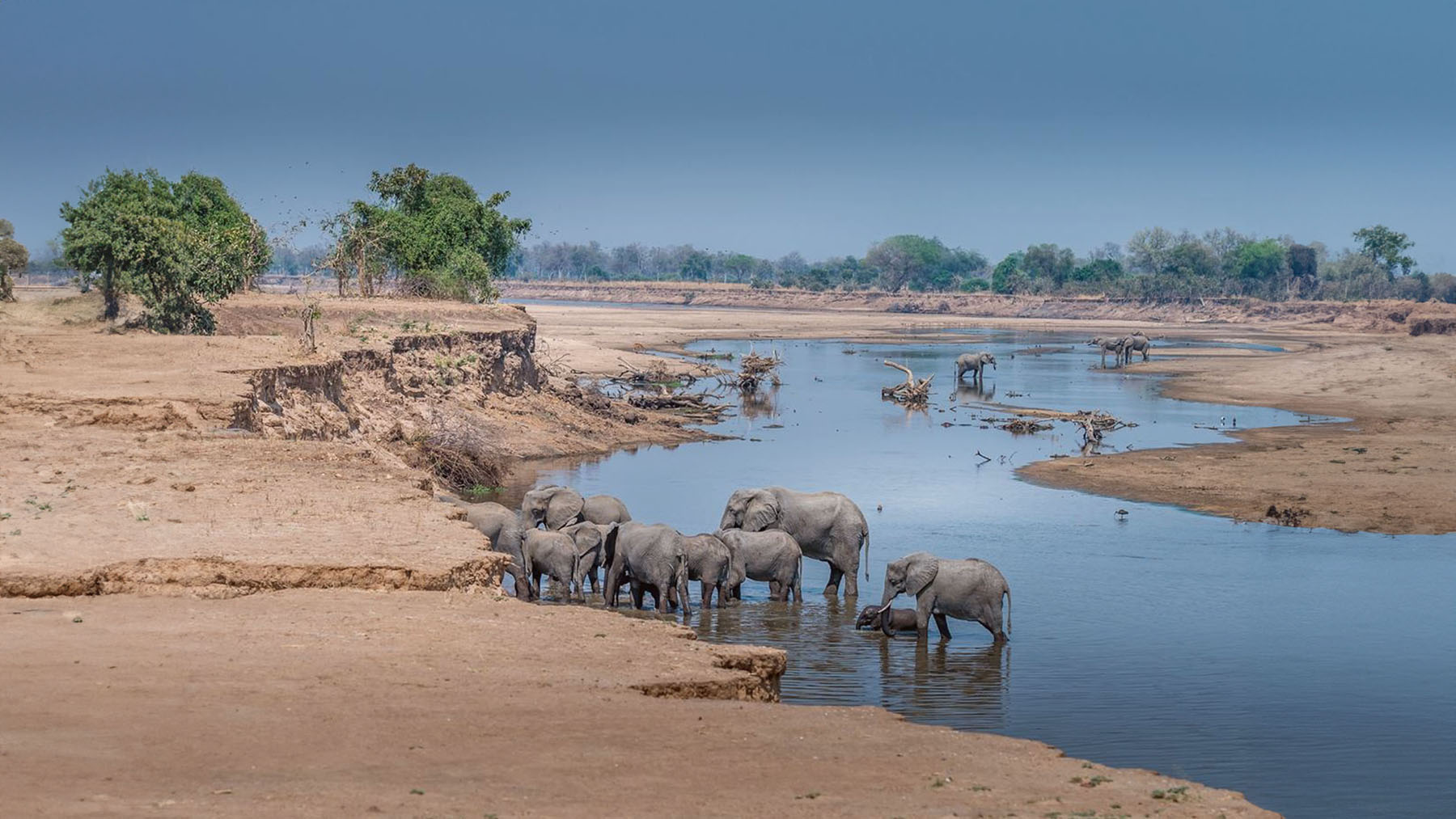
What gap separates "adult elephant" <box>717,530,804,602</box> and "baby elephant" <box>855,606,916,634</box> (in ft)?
5.15

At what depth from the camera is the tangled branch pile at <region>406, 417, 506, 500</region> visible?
25.9 metres

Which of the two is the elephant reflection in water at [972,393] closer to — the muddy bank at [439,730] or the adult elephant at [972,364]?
the adult elephant at [972,364]

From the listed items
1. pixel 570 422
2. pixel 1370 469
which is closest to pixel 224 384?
pixel 570 422

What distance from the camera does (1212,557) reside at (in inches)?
862

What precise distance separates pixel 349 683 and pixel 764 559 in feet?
27.9

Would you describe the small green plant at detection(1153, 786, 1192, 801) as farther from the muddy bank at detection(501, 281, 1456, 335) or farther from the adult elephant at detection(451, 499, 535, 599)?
the muddy bank at detection(501, 281, 1456, 335)

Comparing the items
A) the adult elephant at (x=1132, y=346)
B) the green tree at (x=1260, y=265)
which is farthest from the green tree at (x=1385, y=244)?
the adult elephant at (x=1132, y=346)

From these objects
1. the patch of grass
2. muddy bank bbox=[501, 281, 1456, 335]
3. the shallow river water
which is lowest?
muddy bank bbox=[501, 281, 1456, 335]

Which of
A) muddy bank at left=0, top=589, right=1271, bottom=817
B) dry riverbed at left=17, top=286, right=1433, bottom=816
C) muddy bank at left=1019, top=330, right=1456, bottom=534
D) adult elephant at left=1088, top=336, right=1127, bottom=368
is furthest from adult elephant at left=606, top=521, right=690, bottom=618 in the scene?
adult elephant at left=1088, top=336, right=1127, bottom=368

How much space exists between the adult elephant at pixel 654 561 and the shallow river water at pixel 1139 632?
49 centimetres

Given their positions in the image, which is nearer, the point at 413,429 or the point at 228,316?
the point at 413,429

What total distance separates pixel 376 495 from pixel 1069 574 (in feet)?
30.7

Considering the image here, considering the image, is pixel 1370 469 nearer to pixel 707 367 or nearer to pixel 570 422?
pixel 570 422

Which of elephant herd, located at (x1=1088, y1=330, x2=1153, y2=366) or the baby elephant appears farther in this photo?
elephant herd, located at (x1=1088, y1=330, x2=1153, y2=366)
